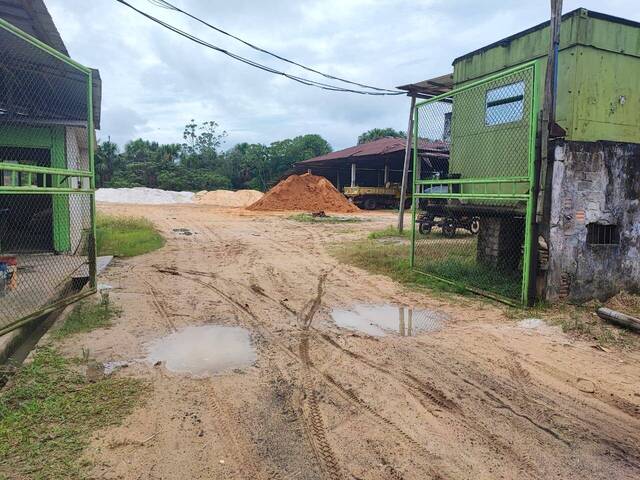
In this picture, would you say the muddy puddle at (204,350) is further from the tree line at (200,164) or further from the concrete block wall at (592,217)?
the tree line at (200,164)

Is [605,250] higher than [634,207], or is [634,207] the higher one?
[634,207]

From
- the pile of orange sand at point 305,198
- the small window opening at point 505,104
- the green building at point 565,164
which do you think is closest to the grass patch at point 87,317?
the green building at point 565,164

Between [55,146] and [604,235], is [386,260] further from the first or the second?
[55,146]

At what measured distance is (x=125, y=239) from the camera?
1195cm

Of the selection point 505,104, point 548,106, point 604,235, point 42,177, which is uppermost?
point 505,104

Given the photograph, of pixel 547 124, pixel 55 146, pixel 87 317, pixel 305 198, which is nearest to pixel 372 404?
pixel 87 317

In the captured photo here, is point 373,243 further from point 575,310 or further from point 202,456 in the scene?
point 202,456

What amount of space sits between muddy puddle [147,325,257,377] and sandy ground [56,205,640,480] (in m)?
0.13

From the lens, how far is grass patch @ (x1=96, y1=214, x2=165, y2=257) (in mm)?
10617

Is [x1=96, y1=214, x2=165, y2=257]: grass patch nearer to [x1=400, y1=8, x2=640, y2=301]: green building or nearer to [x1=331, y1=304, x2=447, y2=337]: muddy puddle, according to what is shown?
[x1=331, y1=304, x2=447, y2=337]: muddy puddle

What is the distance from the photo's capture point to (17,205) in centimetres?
975

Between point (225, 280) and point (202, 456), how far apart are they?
5.28 meters

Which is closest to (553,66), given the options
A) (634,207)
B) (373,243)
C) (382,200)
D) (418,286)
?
(634,207)

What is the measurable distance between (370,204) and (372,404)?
28.1 metres
